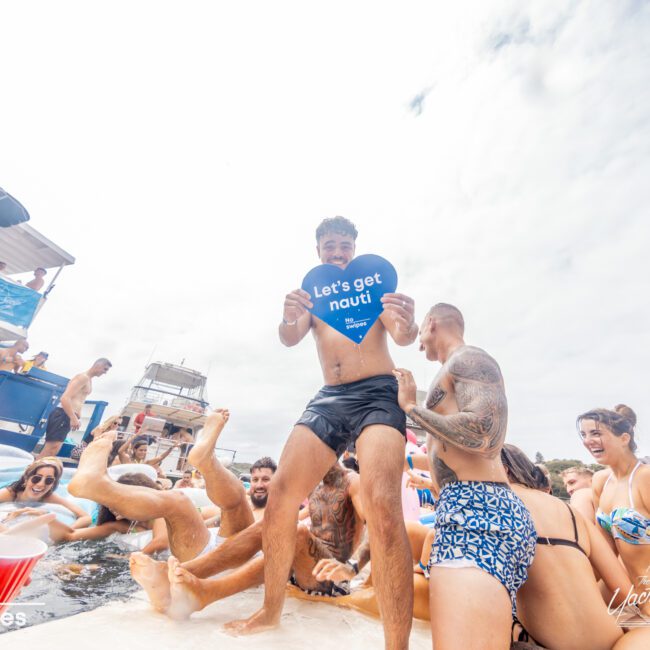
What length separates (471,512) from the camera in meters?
1.45

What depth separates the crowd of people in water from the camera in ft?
A: 4.66

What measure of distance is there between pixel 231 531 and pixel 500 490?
8.85 ft

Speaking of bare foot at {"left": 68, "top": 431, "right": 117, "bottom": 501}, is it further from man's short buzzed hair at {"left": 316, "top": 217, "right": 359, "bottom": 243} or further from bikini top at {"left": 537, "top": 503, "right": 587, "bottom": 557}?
bikini top at {"left": 537, "top": 503, "right": 587, "bottom": 557}

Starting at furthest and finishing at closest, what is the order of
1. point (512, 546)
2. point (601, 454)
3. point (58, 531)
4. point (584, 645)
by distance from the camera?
point (58, 531)
point (601, 454)
point (584, 645)
point (512, 546)

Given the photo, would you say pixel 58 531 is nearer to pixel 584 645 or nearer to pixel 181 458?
pixel 584 645

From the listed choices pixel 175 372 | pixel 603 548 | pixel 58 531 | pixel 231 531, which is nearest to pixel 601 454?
pixel 603 548

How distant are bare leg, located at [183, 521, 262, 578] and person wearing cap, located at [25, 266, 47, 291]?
9090 millimetres

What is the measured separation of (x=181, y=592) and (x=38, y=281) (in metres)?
9.53

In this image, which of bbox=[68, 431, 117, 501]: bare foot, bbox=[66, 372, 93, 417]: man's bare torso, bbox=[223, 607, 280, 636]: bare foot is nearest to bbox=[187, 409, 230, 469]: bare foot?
bbox=[68, 431, 117, 501]: bare foot

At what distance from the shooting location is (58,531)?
138 inches

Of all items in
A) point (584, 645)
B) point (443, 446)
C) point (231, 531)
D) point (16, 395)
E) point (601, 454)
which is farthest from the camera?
point (16, 395)

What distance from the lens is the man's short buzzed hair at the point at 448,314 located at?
2197mm

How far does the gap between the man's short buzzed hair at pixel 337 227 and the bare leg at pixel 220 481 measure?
1.79 metres

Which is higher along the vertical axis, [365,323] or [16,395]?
[365,323]
